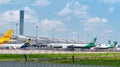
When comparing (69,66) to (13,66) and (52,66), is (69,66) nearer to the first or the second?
(52,66)

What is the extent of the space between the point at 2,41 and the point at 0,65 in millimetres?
146924

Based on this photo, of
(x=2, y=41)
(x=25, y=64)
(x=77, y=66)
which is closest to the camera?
(x=77, y=66)

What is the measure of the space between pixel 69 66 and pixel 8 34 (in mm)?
159250

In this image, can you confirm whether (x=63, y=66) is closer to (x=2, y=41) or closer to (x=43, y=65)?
(x=43, y=65)

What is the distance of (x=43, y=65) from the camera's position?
25.0 meters

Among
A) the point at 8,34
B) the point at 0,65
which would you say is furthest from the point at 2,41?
the point at 0,65

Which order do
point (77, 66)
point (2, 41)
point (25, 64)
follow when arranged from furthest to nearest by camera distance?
point (2, 41) < point (25, 64) < point (77, 66)

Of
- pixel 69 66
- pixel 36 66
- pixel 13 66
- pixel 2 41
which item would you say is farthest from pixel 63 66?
pixel 2 41

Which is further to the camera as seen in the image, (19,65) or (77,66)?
(19,65)

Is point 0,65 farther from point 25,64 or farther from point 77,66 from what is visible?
point 77,66

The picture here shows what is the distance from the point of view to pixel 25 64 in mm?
25719

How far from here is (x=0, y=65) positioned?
26.4m

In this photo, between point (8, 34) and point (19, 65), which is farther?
point (8, 34)

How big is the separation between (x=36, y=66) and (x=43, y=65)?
563 millimetres
